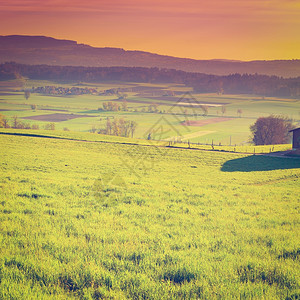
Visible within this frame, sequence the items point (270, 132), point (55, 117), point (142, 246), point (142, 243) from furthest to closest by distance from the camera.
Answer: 1. point (55, 117)
2. point (270, 132)
3. point (142, 243)
4. point (142, 246)

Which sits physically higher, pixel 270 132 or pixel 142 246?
pixel 270 132

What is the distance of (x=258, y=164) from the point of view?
4931 cm

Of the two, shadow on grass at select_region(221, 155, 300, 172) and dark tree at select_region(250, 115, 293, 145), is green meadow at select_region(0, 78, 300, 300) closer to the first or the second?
shadow on grass at select_region(221, 155, 300, 172)

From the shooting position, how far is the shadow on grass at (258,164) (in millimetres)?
45725

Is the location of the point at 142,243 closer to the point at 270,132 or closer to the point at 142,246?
the point at 142,246

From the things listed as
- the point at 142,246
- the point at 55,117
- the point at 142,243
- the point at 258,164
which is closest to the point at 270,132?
the point at 258,164

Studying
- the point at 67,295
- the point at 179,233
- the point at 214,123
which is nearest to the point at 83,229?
the point at 179,233

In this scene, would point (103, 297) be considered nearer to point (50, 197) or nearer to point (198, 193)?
point (50, 197)

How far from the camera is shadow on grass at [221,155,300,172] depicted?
150 feet

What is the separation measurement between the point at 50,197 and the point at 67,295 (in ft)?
33.6

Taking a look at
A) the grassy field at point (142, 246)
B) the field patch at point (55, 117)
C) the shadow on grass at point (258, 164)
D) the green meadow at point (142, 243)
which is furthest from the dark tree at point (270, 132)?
the field patch at point (55, 117)

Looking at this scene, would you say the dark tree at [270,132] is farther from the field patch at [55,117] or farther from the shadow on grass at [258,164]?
the field patch at [55,117]

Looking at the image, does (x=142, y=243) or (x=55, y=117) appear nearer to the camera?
(x=142, y=243)

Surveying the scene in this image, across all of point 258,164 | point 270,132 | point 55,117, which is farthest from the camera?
point 55,117
